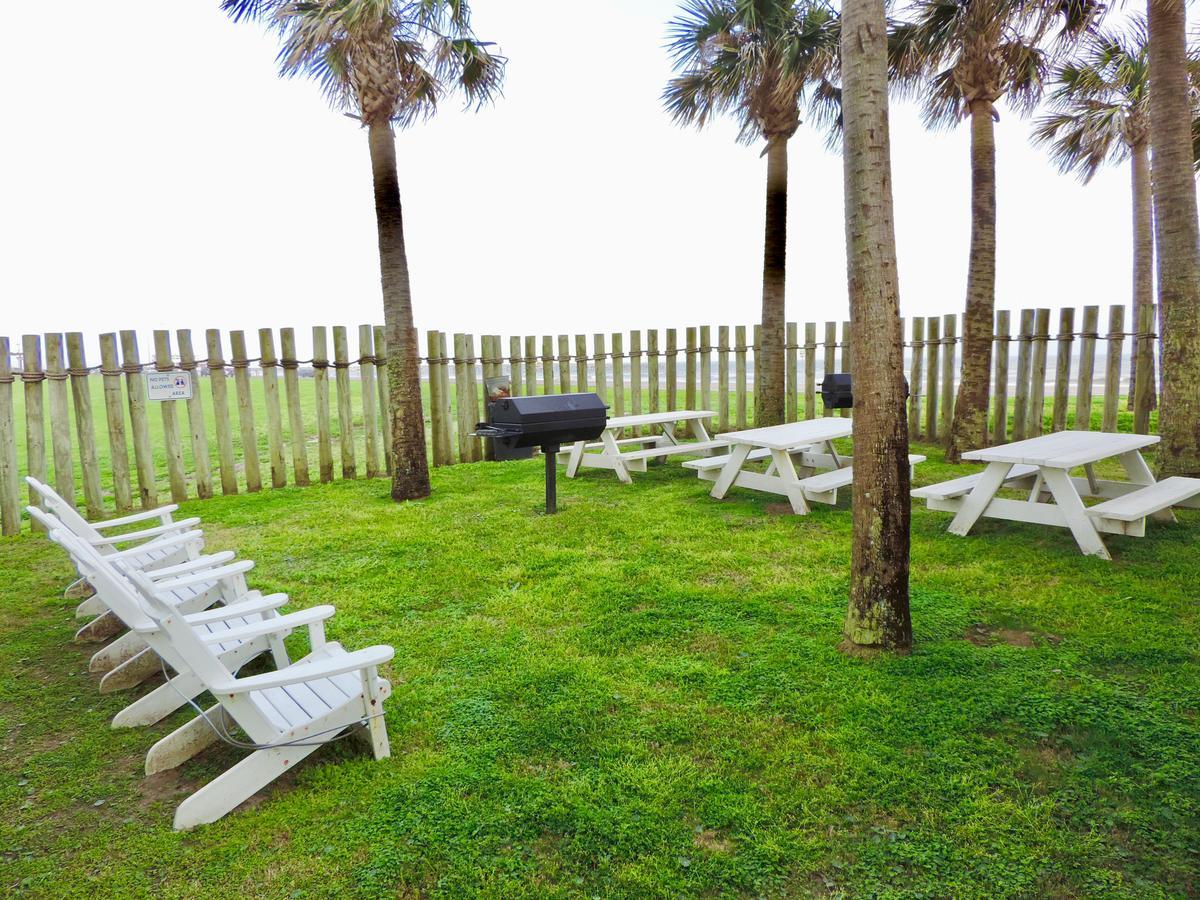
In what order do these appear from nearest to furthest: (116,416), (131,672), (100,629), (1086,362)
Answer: (131,672) → (100,629) → (116,416) → (1086,362)

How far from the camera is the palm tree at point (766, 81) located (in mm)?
9633

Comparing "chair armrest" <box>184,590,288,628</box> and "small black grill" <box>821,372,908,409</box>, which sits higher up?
"small black grill" <box>821,372,908,409</box>

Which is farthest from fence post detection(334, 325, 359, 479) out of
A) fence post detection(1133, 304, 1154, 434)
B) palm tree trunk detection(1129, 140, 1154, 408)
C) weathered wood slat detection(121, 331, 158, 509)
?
palm tree trunk detection(1129, 140, 1154, 408)

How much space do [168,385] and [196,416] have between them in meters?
0.42

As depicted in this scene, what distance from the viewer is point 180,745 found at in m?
2.84

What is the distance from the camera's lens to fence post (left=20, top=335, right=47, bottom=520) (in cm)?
670

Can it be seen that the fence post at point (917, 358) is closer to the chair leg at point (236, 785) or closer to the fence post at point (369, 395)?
the fence post at point (369, 395)

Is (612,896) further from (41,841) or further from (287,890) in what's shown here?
(41,841)

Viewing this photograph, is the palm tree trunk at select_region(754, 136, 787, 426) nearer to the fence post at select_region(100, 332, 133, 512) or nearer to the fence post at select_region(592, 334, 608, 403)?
the fence post at select_region(592, 334, 608, 403)

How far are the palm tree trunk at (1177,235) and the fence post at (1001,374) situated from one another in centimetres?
290

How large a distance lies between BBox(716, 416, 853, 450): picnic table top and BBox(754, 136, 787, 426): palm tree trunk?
9.28 feet

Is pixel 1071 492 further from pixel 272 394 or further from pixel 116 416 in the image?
pixel 116 416

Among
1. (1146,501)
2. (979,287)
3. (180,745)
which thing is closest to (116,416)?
(180,745)

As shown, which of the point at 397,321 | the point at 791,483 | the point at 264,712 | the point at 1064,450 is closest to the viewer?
the point at 264,712
